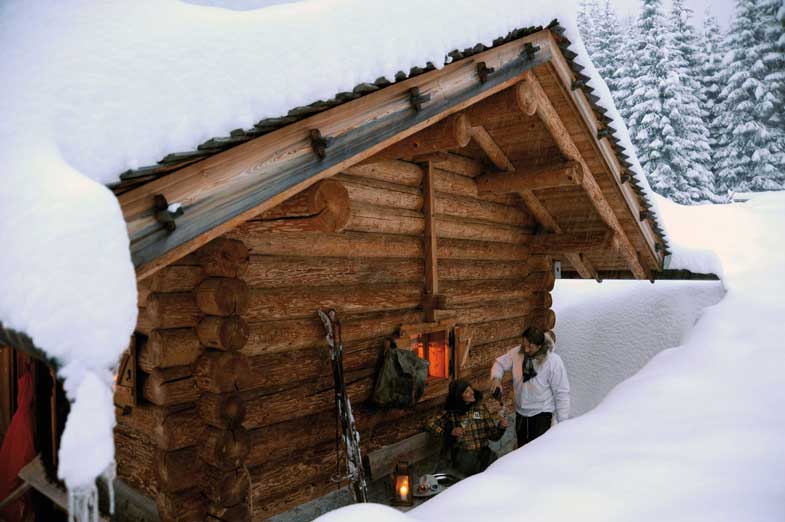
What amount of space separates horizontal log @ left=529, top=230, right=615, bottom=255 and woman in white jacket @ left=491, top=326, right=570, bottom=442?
8.78ft

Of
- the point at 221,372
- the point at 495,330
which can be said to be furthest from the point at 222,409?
the point at 495,330

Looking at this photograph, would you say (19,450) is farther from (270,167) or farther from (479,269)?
(479,269)

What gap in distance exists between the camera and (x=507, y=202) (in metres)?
8.00

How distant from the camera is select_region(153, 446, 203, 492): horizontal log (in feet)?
13.0

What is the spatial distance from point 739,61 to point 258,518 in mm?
28604

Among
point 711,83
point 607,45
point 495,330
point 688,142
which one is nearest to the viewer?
point 495,330

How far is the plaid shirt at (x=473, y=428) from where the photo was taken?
5.79 metres

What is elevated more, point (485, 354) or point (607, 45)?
point (607, 45)

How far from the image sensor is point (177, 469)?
3.99 m

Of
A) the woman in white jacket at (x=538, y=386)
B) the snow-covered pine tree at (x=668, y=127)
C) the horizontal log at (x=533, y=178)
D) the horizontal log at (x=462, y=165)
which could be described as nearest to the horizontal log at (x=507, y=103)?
the horizontal log at (x=533, y=178)

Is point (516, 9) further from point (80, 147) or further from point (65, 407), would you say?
point (65, 407)

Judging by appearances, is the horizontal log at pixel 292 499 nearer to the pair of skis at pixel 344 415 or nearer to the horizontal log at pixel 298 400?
the pair of skis at pixel 344 415

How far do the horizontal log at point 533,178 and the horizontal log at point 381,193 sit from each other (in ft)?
4.13

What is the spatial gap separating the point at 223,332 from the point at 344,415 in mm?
1669
